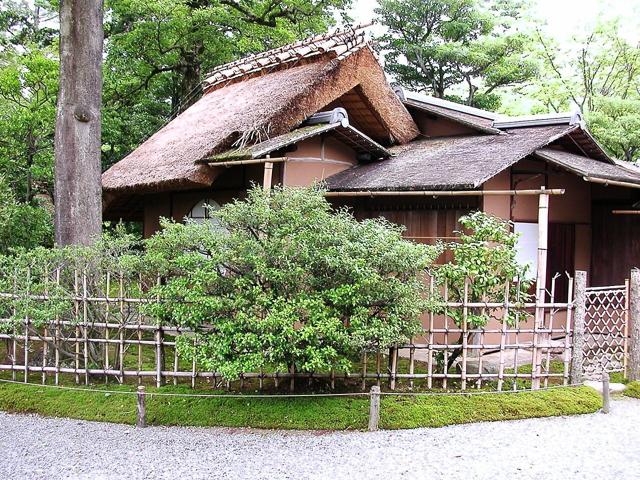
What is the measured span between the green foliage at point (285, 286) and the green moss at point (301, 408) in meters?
0.47

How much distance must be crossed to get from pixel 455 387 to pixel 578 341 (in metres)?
1.46

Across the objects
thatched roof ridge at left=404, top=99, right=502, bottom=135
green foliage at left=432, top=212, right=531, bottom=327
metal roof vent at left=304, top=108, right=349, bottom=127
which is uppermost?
thatched roof ridge at left=404, top=99, right=502, bottom=135

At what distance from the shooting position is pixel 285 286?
215 inches

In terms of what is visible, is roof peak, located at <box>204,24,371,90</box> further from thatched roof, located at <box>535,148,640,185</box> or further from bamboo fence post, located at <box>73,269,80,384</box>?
bamboo fence post, located at <box>73,269,80,384</box>

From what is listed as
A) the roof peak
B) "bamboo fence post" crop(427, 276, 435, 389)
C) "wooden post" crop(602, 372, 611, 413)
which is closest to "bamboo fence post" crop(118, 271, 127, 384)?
"bamboo fence post" crop(427, 276, 435, 389)

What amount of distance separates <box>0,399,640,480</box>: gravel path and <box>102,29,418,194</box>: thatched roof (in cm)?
443

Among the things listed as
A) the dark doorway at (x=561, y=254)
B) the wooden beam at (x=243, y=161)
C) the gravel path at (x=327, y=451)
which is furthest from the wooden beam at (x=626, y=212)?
the wooden beam at (x=243, y=161)

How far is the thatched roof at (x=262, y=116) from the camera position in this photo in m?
8.88

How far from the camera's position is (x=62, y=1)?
7355 millimetres

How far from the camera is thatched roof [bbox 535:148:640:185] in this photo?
765cm

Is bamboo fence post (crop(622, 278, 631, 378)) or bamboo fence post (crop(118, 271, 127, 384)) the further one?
bamboo fence post (crop(622, 278, 631, 378))

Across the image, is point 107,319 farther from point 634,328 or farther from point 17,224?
point 634,328

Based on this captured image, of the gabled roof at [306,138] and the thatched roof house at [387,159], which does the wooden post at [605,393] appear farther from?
the gabled roof at [306,138]

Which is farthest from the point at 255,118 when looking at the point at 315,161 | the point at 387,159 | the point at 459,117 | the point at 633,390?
the point at 633,390
